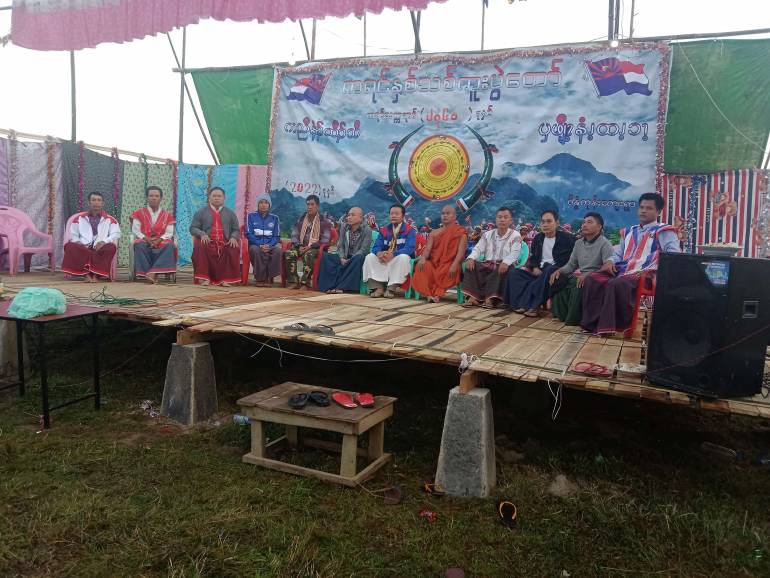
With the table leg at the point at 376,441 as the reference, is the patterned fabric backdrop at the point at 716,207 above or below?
above

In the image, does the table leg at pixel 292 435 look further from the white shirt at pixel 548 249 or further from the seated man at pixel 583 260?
the white shirt at pixel 548 249

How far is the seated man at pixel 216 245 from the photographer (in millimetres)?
7219

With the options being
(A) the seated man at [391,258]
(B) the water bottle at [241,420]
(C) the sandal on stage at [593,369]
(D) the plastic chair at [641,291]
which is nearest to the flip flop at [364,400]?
(B) the water bottle at [241,420]

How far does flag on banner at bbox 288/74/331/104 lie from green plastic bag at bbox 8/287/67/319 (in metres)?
5.12

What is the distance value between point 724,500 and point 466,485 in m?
1.29

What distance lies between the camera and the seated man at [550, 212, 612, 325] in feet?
16.9

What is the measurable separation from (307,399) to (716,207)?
487 centimetres

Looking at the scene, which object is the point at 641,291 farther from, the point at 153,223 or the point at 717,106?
the point at 153,223

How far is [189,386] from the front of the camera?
3.96 metres

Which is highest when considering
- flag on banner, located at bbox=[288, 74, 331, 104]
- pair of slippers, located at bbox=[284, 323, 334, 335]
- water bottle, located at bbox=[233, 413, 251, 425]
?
flag on banner, located at bbox=[288, 74, 331, 104]

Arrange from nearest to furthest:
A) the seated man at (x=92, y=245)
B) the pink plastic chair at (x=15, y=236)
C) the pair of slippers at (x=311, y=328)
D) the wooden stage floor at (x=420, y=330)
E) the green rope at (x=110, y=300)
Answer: the wooden stage floor at (x=420, y=330) → the pair of slippers at (x=311, y=328) → the green rope at (x=110, y=300) → the seated man at (x=92, y=245) → the pink plastic chair at (x=15, y=236)

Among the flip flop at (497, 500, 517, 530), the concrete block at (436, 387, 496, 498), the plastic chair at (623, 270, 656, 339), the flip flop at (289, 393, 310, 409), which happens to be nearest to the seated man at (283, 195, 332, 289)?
the plastic chair at (623, 270, 656, 339)

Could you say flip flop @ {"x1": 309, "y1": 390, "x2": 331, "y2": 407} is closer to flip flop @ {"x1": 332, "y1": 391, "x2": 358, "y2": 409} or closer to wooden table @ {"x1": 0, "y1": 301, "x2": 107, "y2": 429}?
flip flop @ {"x1": 332, "y1": 391, "x2": 358, "y2": 409}

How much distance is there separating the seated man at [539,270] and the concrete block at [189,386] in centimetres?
301
